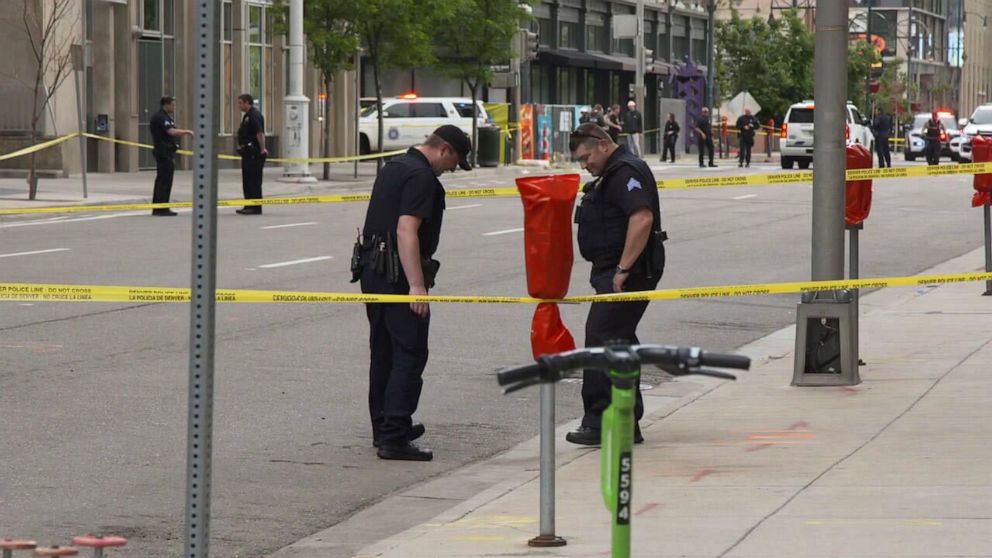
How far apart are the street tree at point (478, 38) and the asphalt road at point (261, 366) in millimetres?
22416

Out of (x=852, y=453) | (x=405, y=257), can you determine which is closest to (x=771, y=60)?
(x=405, y=257)

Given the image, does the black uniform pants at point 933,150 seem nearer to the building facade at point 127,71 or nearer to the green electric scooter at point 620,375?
the building facade at point 127,71

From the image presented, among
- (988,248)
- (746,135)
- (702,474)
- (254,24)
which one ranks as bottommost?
(702,474)

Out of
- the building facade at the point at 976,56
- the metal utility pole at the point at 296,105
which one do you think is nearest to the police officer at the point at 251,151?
the metal utility pole at the point at 296,105

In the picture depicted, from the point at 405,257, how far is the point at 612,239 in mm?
1130

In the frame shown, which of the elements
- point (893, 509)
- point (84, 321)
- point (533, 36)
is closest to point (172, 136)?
point (84, 321)

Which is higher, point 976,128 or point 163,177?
point 976,128

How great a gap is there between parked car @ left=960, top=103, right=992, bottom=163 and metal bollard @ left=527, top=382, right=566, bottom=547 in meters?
52.7

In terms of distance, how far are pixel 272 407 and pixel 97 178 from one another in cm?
2710

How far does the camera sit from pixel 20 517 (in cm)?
766

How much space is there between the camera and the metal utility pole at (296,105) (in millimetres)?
37438

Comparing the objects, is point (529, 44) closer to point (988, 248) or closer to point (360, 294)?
point (988, 248)

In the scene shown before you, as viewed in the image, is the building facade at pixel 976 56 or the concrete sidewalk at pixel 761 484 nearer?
the concrete sidewalk at pixel 761 484

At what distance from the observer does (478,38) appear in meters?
47.6
